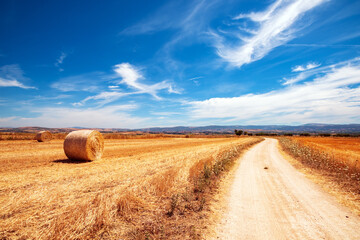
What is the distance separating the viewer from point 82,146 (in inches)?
581

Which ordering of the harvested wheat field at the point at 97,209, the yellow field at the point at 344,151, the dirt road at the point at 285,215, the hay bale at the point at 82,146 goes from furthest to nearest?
1. the hay bale at the point at 82,146
2. the yellow field at the point at 344,151
3. the dirt road at the point at 285,215
4. the harvested wheat field at the point at 97,209

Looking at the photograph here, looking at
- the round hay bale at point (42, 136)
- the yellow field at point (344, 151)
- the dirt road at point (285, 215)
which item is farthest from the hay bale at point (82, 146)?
the round hay bale at point (42, 136)

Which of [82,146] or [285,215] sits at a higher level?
[82,146]

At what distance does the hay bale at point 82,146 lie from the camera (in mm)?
14727

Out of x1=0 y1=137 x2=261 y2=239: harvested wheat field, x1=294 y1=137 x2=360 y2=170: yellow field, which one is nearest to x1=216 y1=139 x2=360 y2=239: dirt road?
x1=0 y1=137 x2=261 y2=239: harvested wheat field

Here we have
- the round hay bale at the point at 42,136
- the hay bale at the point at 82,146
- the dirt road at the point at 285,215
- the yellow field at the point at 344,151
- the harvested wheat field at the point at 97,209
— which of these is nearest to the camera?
the harvested wheat field at the point at 97,209

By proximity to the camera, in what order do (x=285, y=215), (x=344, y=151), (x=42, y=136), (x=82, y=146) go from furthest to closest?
(x=42, y=136) < (x=344, y=151) < (x=82, y=146) < (x=285, y=215)

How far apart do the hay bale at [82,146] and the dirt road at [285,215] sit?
11964 millimetres

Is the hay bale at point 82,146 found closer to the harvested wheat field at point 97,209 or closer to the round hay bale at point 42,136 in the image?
the harvested wheat field at point 97,209

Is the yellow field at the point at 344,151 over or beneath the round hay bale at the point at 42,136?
beneath

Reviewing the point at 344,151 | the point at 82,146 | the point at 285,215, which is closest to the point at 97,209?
the point at 285,215

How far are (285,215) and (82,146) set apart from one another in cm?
1457

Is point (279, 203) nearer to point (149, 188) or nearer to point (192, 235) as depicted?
point (192, 235)

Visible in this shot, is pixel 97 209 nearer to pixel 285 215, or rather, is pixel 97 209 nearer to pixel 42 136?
pixel 285 215
